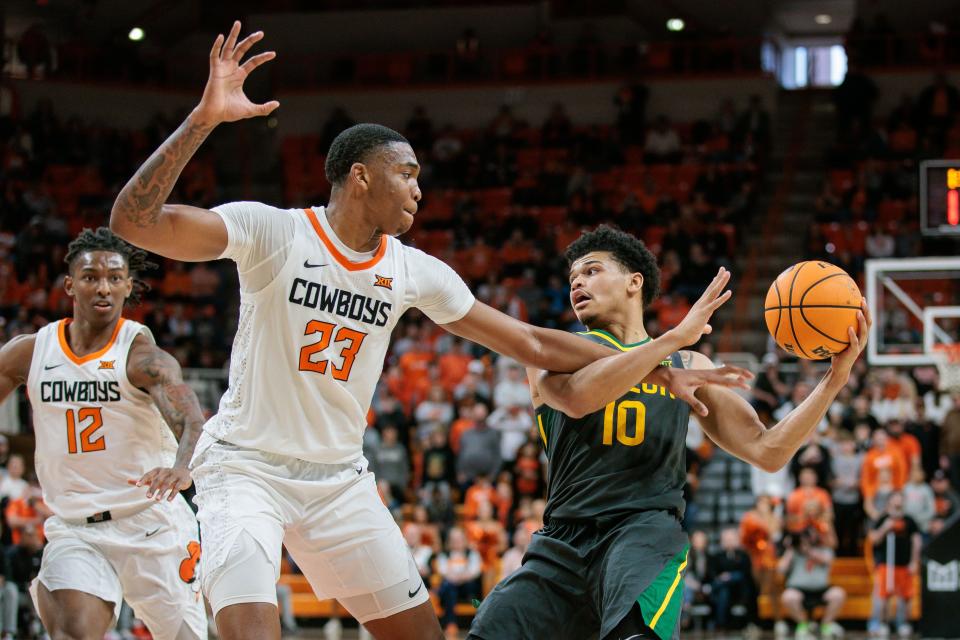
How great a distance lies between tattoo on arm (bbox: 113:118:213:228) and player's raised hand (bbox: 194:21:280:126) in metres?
0.07

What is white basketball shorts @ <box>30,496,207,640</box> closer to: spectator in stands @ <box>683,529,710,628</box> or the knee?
spectator in stands @ <box>683,529,710,628</box>

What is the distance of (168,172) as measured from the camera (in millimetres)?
4668

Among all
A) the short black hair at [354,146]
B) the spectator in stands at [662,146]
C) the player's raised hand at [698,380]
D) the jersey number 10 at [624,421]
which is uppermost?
the spectator in stands at [662,146]

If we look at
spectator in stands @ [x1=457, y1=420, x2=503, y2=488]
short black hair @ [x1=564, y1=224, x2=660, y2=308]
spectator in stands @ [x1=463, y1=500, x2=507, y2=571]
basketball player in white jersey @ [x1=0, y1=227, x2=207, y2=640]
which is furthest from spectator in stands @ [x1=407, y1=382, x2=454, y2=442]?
short black hair @ [x1=564, y1=224, x2=660, y2=308]

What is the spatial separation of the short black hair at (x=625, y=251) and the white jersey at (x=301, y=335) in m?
1.14

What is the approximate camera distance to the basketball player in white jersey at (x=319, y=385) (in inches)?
201

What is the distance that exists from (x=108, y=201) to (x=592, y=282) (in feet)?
63.9

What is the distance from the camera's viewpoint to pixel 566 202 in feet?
77.8

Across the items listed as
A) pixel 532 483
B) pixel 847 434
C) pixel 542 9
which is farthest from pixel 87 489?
pixel 542 9

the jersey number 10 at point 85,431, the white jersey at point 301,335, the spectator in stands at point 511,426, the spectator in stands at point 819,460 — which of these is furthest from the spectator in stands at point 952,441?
the white jersey at point 301,335

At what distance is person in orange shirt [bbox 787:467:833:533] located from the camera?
47.5ft

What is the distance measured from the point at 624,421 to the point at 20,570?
32.2 ft

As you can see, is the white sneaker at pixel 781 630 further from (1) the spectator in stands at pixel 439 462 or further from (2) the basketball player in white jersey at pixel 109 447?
(2) the basketball player in white jersey at pixel 109 447

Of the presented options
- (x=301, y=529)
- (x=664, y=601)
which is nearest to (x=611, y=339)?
(x=664, y=601)
